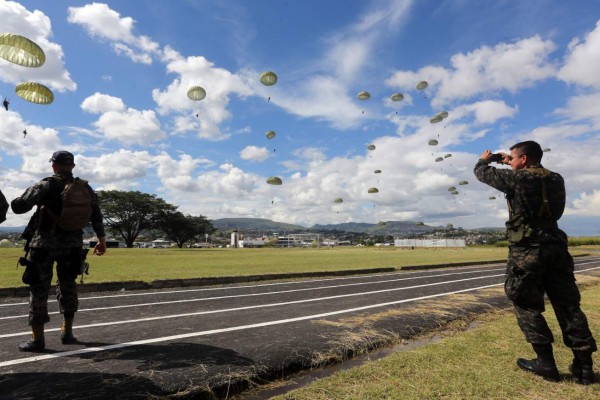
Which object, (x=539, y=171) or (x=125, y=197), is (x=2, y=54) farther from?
(x=125, y=197)

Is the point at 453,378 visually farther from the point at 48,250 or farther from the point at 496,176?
the point at 48,250

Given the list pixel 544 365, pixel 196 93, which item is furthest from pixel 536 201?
pixel 196 93

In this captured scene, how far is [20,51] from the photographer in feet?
36.9

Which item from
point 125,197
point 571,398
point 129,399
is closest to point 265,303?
point 129,399

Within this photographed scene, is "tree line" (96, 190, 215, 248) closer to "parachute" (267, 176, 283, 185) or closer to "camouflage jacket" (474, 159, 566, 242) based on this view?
"parachute" (267, 176, 283, 185)

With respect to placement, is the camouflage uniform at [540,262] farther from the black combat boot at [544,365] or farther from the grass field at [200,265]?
the grass field at [200,265]

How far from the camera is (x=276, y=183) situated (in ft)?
129

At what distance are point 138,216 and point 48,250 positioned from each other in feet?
287

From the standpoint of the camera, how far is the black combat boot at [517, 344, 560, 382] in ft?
12.0

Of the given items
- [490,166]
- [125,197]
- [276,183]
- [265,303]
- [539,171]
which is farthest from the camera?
[125,197]

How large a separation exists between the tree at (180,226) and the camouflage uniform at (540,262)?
91.4 meters

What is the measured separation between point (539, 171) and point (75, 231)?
19.2 ft

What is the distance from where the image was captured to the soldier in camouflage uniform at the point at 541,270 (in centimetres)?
373

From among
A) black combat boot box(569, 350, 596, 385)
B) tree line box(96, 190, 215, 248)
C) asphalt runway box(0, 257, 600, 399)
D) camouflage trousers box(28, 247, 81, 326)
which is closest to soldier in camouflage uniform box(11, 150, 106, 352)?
camouflage trousers box(28, 247, 81, 326)
